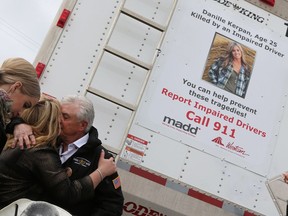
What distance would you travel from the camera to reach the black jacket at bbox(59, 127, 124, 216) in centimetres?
255

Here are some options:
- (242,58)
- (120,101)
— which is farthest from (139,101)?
(242,58)

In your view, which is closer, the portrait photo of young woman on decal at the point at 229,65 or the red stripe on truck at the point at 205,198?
the red stripe on truck at the point at 205,198

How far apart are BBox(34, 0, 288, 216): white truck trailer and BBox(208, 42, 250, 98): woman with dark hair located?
6 cm

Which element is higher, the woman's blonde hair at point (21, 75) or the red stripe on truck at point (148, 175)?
the woman's blonde hair at point (21, 75)

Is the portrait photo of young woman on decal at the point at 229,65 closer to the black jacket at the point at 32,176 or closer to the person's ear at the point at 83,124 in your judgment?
the person's ear at the point at 83,124

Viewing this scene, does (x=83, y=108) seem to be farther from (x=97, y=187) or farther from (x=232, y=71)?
(x=232, y=71)

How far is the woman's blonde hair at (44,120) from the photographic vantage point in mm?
2383

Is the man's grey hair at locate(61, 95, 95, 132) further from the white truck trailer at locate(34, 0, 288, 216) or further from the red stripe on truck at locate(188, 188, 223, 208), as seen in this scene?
the red stripe on truck at locate(188, 188, 223, 208)

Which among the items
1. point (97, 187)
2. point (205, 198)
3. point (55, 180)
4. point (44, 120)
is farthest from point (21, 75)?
point (205, 198)

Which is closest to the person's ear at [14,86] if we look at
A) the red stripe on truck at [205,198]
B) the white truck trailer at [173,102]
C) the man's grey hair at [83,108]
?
the man's grey hair at [83,108]

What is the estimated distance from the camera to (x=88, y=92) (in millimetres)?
3385

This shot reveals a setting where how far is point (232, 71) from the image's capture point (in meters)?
3.83

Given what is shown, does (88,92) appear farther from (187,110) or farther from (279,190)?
(279,190)

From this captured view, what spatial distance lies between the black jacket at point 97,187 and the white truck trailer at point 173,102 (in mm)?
584
